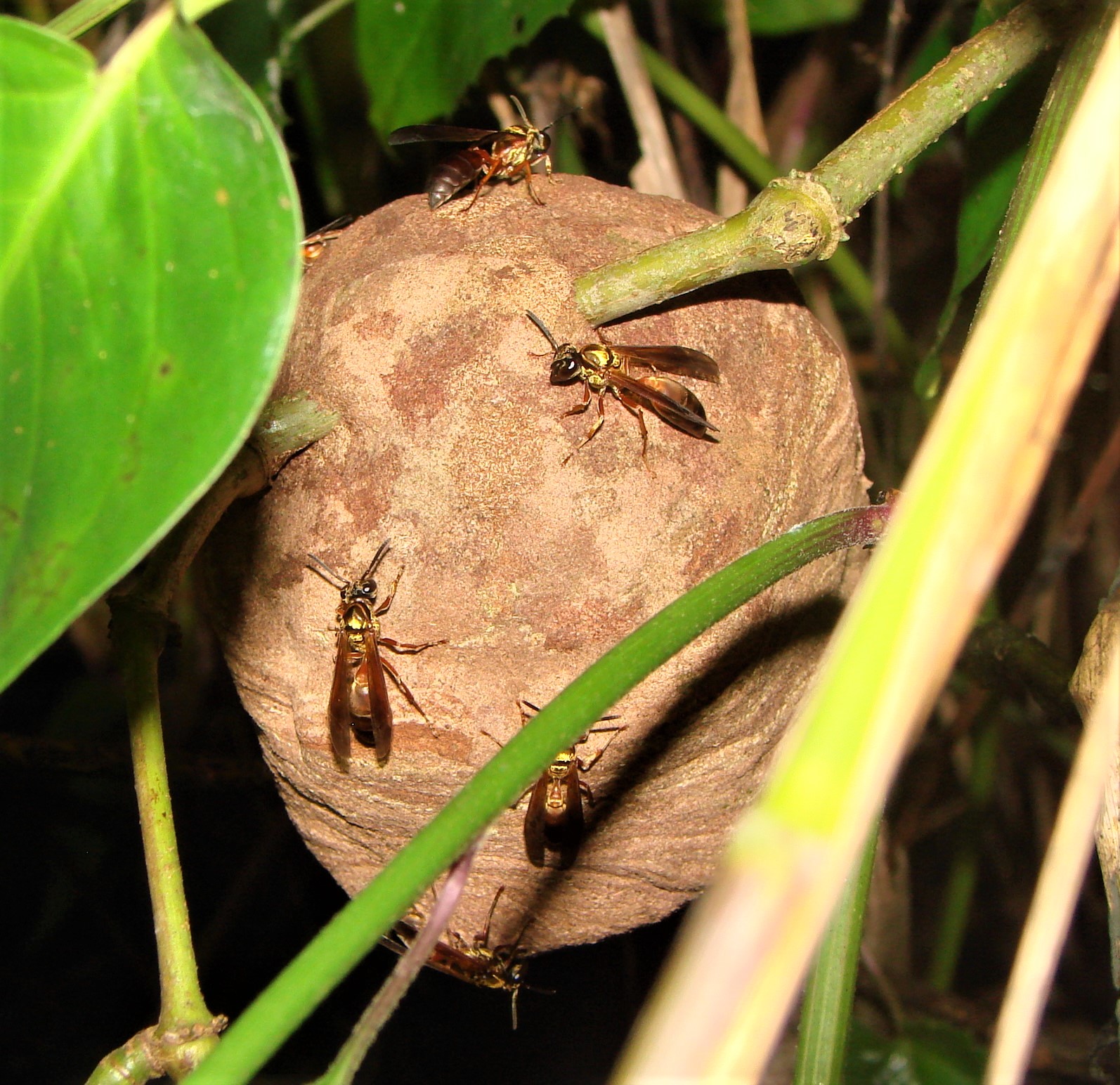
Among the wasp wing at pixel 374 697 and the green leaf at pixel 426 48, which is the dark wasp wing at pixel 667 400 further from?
the green leaf at pixel 426 48

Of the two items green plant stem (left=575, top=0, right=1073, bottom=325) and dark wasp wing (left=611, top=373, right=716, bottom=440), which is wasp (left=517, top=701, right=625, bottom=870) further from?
green plant stem (left=575, top=0, right=1073, bottom=325)

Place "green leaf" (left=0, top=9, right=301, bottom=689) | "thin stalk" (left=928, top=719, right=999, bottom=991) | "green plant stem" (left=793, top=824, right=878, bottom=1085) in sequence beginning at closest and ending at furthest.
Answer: "green leaf" (left=0, top=9, right=301, bottom=689) < "green plant stem" (left=793, top=824, right=878, bottom=1085) < "thin stalk" (left=928, top=719, right=999, bottom=991)

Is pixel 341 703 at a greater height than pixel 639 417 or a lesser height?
lesser

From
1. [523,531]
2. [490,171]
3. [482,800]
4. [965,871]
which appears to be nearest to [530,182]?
[490,171]

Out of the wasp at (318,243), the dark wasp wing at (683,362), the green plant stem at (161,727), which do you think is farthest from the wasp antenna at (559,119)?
the green plant stem at (161,727)

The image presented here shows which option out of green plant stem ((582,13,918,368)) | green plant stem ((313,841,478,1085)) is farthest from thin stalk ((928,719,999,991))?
green plant stem ((313,841,478,1085))

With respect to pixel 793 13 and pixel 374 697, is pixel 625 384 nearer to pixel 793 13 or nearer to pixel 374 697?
pixel 374 697

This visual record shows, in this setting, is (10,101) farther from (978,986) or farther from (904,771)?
(978,986)
